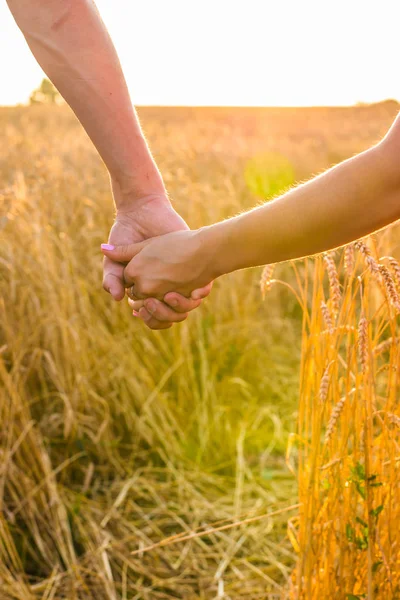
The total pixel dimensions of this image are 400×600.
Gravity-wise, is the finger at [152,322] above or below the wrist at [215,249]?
below

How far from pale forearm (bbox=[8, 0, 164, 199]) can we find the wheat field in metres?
0.52

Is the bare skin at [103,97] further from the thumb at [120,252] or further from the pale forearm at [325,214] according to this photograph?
the pale forearm at [325,214]

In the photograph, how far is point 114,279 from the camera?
1.54m

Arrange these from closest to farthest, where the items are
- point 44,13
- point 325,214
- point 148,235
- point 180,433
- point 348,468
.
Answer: point 325,214 → point 348,468 → point 44,13 → point 148,235 → point 180,433

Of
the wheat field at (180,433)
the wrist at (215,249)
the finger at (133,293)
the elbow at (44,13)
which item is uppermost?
the elbow at (44,13)

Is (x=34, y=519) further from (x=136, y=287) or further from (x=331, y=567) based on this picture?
(x=331, y=567)

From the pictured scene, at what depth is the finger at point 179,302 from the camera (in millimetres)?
1461

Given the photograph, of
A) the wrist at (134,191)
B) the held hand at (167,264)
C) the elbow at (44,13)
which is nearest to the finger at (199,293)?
the held hand at (167,264)

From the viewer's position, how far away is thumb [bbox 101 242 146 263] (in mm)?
1534

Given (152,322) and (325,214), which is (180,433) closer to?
(152,322)

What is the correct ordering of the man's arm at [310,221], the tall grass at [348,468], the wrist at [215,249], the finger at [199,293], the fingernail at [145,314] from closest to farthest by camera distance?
the man's arm at [310,221]
the tall grass at [348,468]
the wrist at [215,249]
the finger at [199,293]
the fingernail at [145,314]

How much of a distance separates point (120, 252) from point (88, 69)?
1.36ft

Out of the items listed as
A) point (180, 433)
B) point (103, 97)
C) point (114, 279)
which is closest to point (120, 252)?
point (114, 279)

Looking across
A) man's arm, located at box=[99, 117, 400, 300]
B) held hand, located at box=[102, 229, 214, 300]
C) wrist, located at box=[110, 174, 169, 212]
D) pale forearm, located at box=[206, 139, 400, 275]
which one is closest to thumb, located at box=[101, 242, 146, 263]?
held hand, located at box=[102, 229, 214, 300]
